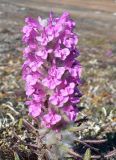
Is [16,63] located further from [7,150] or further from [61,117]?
[61,117]

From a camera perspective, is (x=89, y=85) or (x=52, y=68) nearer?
(x=52, y=68)

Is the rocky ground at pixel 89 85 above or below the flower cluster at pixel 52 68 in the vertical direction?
below

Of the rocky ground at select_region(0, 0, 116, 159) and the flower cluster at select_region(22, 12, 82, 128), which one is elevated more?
the flower cluster at select_region(22, 12, 82, 128)

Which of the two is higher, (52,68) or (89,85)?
(52,68)

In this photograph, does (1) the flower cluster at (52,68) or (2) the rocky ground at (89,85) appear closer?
(1) the flower cluster at (52,68)

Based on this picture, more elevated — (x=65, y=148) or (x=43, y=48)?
(x=43, y=48)

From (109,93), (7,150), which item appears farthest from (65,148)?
(109,93)

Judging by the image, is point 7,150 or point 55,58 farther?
point 7,150

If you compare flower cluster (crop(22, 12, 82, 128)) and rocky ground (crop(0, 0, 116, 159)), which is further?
rocky ground (crop(0, 0, 116, 159))
